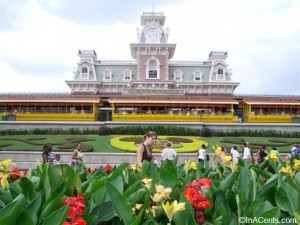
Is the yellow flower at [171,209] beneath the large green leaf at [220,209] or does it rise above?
above

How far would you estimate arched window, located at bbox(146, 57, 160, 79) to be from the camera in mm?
43344

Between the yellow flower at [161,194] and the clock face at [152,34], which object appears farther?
the clock face at [152,34]

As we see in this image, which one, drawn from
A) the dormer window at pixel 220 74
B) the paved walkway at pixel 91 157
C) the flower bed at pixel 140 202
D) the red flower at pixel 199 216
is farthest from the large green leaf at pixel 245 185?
the dormer window at pixel 220 74

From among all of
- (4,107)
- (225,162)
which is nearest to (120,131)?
(4,107)

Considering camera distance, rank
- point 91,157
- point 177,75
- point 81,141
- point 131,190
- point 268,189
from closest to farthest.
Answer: point 131,190 → point 268,189 → point 91,157 → point 81,141 → point 177,75

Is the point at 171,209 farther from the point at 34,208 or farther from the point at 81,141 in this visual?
the point at 81,141

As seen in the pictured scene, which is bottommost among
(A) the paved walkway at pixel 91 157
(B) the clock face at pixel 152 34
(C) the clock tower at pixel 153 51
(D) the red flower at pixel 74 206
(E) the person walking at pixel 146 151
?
(A) the paved walkway at pixel 91 157

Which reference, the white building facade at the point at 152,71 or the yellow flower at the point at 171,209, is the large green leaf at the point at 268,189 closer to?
the yellow flower at the point at 171,209

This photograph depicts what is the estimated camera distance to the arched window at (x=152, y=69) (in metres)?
43.3

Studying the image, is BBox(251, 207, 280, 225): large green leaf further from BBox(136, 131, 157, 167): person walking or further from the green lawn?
the green lawn

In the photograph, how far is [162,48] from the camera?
4344 cm

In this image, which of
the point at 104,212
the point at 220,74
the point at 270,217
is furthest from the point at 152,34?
the point at 270,217

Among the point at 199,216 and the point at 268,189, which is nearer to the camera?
the point at 199,216

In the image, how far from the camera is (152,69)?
43.7 metres
